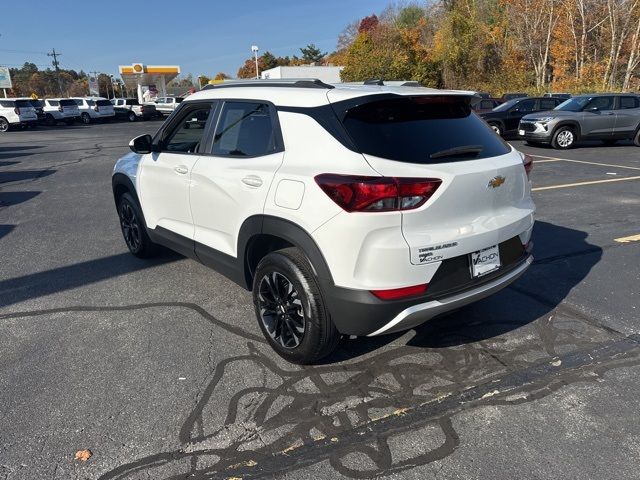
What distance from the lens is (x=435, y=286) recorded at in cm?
276

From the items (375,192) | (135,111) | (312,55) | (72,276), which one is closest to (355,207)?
(375,192)

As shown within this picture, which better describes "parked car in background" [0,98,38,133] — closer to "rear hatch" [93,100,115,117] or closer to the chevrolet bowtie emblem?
"rear hatch" [93,100,115,117]

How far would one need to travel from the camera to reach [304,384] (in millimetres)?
2969

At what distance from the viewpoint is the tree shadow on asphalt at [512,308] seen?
3.45 metres

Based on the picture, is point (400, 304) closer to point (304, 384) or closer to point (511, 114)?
point (304, 384)

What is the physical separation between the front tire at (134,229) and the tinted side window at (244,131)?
1.66 metres

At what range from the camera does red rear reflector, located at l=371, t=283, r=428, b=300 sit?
2.64 metres

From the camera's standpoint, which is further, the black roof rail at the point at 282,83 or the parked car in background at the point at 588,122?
the parked car in background at the point at 588,122

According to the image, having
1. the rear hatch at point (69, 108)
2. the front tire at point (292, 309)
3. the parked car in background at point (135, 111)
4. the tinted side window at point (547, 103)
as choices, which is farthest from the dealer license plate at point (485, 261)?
the parked car in background at point (135, 111)

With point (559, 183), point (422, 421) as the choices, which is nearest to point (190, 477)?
point (422, 421)

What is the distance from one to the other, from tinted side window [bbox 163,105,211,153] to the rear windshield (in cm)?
163

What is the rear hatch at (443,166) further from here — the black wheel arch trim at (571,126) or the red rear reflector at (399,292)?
the black wheel arch trim at (571,126)

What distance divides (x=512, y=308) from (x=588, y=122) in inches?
515

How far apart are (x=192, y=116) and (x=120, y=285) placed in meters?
1.78
